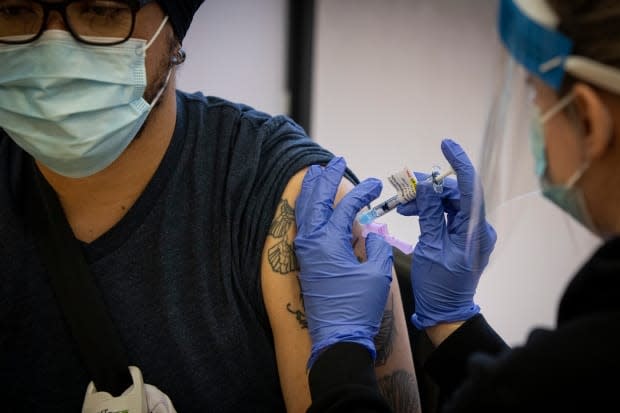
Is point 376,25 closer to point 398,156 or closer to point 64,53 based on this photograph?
point 398,156

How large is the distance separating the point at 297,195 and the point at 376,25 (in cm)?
187

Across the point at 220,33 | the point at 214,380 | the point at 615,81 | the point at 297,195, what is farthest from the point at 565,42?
the point at 220,33

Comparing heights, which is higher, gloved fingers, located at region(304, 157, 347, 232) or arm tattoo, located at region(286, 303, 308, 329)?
gloved fingers, located at region(304, 157, 347, 232)

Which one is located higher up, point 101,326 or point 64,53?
point 64,53

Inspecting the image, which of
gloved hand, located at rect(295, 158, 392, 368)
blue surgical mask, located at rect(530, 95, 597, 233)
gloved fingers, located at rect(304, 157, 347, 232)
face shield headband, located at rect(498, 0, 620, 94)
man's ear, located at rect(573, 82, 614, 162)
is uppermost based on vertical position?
face shield headband, located at rect(498, 0, 620, 94)

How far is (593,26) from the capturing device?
0.80 metres

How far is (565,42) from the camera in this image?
831 millimetres

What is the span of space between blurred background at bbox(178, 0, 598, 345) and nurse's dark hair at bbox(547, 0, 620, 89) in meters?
2.11

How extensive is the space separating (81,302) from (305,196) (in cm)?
51

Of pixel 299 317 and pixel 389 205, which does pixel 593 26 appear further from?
pixel 299 317

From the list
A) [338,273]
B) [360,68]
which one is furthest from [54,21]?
[360,68]

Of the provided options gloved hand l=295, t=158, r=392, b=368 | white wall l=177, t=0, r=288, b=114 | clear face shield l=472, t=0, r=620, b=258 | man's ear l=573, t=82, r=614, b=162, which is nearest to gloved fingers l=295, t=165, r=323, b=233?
gloved hand l=295, t=158, r=392, b=368

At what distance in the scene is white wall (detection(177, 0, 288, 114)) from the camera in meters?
2.83

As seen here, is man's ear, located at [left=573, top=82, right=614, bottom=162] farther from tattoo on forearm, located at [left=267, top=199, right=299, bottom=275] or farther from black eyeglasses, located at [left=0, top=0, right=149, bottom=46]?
black eyeglasses, located at [left=0, top=0, right=149, bottom=46]
